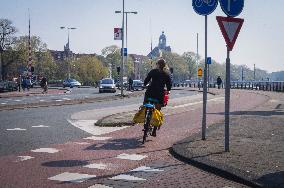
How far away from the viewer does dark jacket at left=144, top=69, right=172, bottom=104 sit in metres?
8.84

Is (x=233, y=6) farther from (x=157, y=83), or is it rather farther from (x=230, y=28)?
(x=157, y=83)

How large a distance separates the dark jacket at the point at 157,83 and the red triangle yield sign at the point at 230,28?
2067 mm

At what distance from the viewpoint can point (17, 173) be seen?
19.2 feet

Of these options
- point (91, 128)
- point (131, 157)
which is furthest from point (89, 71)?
point (131, 157)

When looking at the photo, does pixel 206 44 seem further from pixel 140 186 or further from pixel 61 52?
pixel 61 52

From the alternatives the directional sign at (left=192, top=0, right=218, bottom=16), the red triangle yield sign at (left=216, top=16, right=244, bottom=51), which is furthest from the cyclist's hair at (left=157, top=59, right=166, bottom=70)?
the red triangle yield sign at (left=216, top=16, right=244, bottom=51)

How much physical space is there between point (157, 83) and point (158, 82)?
0.04 m

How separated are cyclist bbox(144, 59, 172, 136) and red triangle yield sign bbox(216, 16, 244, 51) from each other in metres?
2.07

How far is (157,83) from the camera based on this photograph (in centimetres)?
885

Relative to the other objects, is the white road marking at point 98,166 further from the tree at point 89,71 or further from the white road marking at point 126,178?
the tree at point 89,71

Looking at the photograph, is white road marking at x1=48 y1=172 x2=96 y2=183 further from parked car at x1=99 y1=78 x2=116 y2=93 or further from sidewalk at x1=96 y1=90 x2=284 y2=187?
parked car at x1=99 y1=78 x2=116 y2=93

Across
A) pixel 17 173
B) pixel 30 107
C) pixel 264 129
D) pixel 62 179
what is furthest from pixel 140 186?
pixel 30 107

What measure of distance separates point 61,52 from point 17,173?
516ft

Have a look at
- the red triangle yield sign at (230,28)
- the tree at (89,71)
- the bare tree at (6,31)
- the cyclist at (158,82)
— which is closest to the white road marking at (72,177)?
the cyclist at (158,82)
